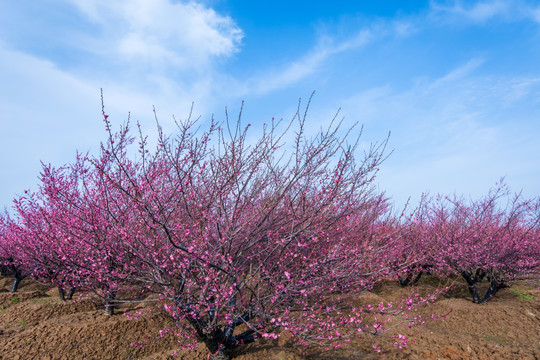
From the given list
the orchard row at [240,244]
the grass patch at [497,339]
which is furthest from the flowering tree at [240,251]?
the grass patch at [497,339]

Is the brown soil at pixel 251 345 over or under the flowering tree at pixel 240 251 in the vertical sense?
under

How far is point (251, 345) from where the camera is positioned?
607 centimetres

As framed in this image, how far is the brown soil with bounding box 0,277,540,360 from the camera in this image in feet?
19.3

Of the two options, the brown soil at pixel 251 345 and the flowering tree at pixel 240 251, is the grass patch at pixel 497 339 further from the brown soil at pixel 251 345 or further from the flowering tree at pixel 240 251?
the flowering tree at pixel 240 251

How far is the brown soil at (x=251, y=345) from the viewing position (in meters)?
5.87

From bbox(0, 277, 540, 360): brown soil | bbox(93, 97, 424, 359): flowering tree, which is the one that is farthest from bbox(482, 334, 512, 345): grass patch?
bbox(93, 97, 424, 359): flowering tree

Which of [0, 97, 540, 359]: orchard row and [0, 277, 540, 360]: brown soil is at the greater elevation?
[0, 97, 540, 359]: orchard row

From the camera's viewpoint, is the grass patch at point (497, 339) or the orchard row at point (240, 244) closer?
the orchard row at point (240, 244)

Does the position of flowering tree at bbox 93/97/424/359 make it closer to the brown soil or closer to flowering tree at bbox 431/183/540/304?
the brown soil

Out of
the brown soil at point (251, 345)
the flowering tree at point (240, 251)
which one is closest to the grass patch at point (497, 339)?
the brown soil at point (251, 345)

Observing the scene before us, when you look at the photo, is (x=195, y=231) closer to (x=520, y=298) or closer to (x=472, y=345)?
(x=472, y=345)

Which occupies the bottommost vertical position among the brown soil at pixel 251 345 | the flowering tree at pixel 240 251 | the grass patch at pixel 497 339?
the grass patch at pixel 497 339

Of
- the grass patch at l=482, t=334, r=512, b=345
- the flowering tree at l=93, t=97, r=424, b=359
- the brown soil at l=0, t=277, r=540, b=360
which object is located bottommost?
the grass patch at l=482, t=334, r=512, b=345

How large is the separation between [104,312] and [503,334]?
1002cm
